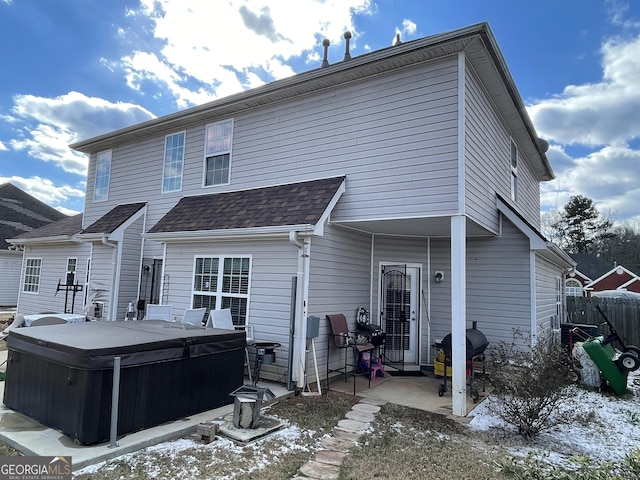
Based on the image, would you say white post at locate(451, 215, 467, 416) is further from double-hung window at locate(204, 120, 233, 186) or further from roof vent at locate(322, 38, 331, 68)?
roof vent at locate(322, 38, 331, 68)

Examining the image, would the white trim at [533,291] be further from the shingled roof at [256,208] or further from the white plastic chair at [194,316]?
the white plastic chair at [194,316]

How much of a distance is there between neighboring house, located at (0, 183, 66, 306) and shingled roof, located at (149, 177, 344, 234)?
1505 cm

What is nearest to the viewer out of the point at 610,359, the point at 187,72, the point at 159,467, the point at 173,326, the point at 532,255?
the point at 159,467

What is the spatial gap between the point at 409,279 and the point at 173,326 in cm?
475

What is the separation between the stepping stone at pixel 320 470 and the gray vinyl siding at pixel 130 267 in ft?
23.8

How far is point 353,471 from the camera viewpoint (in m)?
3.41

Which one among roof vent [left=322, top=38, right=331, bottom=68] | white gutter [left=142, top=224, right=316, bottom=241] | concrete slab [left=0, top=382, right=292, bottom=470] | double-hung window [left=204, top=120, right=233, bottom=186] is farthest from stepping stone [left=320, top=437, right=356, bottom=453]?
roof vent [left=322, top=38, right=331, bottom=68]

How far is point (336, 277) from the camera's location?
6801mm

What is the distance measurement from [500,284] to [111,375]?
6.73m

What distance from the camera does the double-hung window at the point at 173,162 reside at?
9055mm

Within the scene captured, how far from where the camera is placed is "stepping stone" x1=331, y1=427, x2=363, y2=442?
4.20 meters

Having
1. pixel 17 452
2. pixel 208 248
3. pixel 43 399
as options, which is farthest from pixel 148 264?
pixel 17 452

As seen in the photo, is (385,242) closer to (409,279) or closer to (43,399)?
(409,279)

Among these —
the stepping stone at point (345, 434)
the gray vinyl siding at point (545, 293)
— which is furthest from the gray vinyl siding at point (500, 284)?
the stepping stone at point (345, 434)
